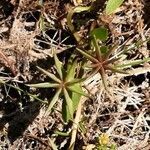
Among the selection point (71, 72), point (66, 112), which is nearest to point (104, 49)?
point (71, 72)

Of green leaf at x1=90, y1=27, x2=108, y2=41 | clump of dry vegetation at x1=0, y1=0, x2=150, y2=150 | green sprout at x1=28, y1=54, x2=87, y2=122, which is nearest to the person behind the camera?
green sprout at x1=28, y1=54, x2=87, y2=122

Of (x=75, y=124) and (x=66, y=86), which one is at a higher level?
(x=66, y=86)

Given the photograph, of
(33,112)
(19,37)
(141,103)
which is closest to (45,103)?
(33,112)

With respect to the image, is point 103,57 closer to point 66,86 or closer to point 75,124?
point 66,86

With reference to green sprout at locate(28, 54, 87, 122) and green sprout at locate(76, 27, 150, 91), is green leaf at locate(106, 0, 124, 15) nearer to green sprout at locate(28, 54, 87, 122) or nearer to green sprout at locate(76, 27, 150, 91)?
green sprout at locate(76, 27, 150, 91)

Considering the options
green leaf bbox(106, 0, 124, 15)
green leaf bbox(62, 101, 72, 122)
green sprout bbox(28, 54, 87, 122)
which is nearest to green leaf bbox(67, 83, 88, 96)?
green sprout bbox(28, 54, 87, 122)

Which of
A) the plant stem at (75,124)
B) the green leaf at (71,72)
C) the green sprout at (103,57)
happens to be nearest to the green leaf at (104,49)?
the green sprout at (103,57)

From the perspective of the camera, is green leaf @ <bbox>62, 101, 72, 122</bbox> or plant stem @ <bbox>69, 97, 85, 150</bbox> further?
plant stem @ <bbox>69, 97, 85, 150</bbox>
